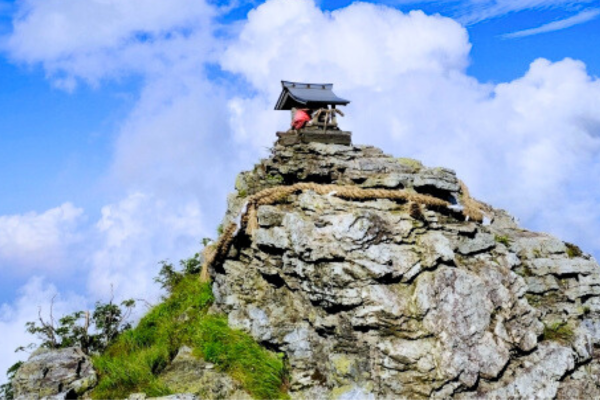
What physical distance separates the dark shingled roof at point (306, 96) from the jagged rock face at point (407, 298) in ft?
13.3

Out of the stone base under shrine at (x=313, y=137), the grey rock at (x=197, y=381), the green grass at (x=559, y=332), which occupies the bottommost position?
the grey rock at (x=197, y=381)

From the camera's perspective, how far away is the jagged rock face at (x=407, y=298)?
30.8ft

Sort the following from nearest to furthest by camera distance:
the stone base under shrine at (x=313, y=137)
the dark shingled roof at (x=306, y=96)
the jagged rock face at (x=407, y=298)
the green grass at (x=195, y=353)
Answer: the jagged rock face at (x=407, y=298) < the green grass at (x=195, y=353) < the stone base under shrine at (x=313, y=137) < the dark shingled roof at (x=306, y=96)

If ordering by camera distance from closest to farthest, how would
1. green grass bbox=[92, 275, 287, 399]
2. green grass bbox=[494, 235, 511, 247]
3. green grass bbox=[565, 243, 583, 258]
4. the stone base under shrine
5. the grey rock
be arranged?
the grey rock → green grass bbox=[92, 275, 287, 399] → green grass bbox=[494, 235, 511, 247] → green grass bbox=[565, 243, 583, 258] → the stone base under shrine

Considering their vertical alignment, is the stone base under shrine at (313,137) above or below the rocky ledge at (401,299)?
above

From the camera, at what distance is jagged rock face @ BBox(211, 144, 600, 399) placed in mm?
9398

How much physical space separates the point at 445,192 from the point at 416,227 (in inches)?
91.2

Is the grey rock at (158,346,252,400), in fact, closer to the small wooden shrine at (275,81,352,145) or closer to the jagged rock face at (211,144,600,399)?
the jagged rock face at (211,144,600,399)

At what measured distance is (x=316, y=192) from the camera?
11.7 m

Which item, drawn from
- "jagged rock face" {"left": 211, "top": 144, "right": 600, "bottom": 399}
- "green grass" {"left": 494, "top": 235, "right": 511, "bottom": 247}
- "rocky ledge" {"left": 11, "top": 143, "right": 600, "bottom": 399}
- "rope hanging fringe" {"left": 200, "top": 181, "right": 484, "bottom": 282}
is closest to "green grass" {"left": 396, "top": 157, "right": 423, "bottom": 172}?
"rocky ledge" {"left": 11, "top": 143, "right": 600, "bottom": 399}

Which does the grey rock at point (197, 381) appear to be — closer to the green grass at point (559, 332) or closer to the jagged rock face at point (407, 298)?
the jagged rock face at point (407, 298)

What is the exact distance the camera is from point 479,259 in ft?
36.1

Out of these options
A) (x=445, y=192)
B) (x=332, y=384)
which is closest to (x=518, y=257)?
(x=445, y=192)

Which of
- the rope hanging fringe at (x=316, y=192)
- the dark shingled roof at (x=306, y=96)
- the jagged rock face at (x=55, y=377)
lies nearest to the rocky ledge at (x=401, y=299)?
the rope hanging fringe at (x=316, y=192)
